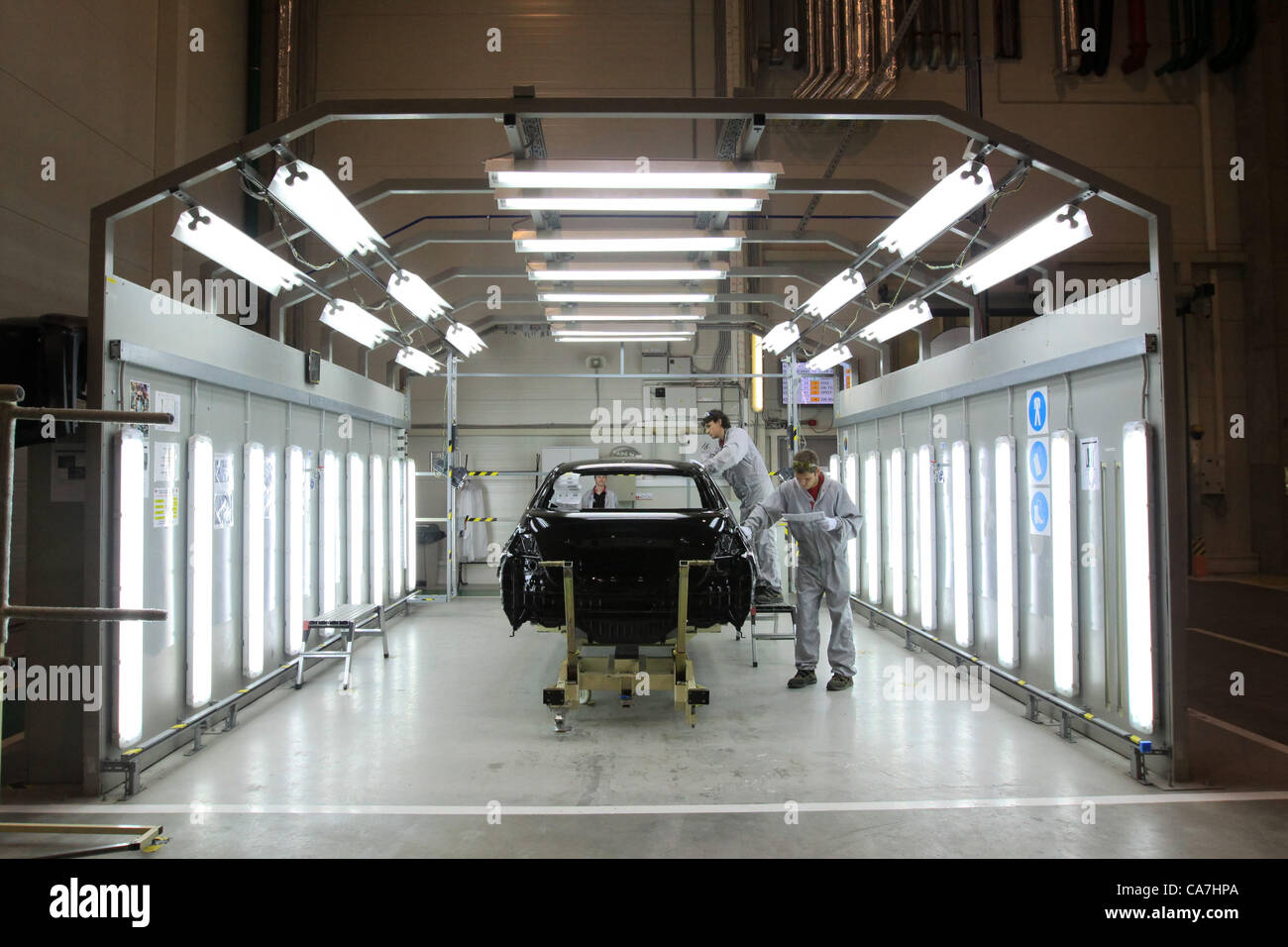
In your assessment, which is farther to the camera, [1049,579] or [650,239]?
[650,239]

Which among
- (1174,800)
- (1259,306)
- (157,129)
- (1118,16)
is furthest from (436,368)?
(1259,306)

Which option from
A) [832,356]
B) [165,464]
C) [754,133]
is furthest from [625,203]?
[832,356]

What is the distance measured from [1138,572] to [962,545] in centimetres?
200

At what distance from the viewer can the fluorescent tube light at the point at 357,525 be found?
7039 millimetres

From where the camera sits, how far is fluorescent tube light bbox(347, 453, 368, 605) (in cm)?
704

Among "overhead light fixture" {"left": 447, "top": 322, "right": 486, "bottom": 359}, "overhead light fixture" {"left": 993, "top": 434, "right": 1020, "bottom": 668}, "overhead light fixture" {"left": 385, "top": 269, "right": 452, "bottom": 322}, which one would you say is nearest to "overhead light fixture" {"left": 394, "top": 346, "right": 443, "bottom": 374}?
"overhead light fixture" {"left": 447, "top": 322, "right": 486, "bottom": 359}

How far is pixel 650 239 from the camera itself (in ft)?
16.0

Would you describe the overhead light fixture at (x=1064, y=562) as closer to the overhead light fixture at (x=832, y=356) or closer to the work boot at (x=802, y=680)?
the work boot at (x=802, y=680)

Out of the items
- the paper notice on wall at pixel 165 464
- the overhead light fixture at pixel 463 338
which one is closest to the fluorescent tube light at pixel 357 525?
the overhead light fixture at pixel 463 338

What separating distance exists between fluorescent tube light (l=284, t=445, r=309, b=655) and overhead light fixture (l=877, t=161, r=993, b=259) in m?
4.37

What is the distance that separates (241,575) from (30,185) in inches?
138

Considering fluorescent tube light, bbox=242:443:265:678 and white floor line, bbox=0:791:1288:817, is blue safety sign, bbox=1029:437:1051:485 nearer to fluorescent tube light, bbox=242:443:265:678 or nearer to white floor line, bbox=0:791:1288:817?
white floor line, bbox=0:791:1288:817
